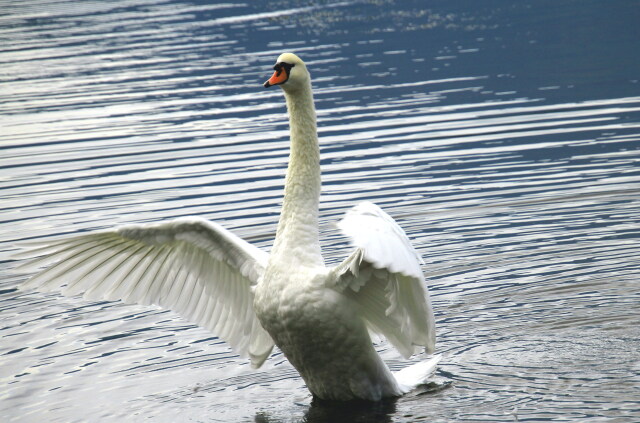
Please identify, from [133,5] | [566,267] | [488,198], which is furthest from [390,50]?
[133,5]

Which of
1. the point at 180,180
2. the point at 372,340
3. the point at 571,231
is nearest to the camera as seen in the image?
the point at 372,340

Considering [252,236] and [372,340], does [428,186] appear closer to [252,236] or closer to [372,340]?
[252,236]

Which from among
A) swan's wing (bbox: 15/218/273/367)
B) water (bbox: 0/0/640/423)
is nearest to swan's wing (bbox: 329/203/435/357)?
water (bbox: 0/0/640/423)

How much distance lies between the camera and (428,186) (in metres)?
13.5

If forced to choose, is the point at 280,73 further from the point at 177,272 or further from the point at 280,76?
the point at 177,272

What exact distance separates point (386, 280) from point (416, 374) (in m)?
1.36

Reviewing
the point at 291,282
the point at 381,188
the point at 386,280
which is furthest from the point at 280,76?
the point at 381,188

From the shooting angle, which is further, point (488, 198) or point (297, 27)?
point (297, 27)

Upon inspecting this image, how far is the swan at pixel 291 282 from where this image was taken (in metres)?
7.00

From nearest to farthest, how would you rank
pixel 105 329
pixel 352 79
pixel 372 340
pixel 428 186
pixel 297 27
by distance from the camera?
pixel 372 340 → pixel 105 329 → pixel 428 186 → pixel 352 79 → pixel 297 27

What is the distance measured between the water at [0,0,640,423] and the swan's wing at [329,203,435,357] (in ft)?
2.22

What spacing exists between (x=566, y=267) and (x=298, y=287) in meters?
3.78

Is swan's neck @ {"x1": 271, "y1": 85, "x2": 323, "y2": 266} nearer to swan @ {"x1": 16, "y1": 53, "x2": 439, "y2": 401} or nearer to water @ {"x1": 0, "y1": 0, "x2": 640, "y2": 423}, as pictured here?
swan @ {"x1": 16, "y1": 53, "x2": 439, "y2": 401}

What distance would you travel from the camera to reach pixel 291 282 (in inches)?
288
